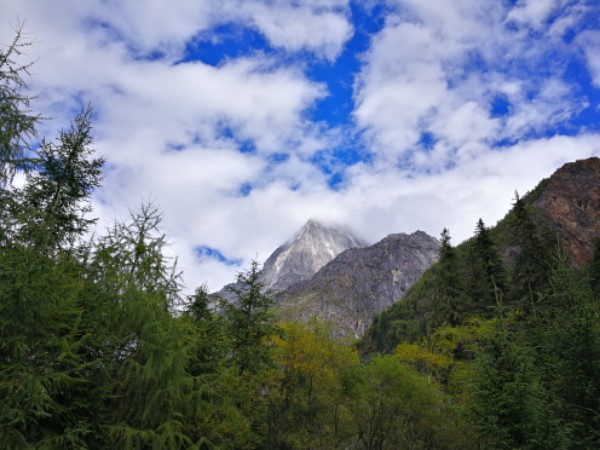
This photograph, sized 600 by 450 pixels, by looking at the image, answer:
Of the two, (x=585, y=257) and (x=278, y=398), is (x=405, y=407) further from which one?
(x=585, y=257)

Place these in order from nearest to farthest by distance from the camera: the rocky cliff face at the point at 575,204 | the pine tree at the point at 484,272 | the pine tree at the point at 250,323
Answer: the pine tree at the point at 250,323 → the pine tree at the point at 484,272 → the rocky cliff face at the point at 575,204

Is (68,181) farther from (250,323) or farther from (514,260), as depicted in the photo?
(514,260)

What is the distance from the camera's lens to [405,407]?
2030 cm

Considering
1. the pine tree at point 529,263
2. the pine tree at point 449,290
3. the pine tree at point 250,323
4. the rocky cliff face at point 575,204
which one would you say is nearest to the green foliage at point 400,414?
the pine tree at point 250,323

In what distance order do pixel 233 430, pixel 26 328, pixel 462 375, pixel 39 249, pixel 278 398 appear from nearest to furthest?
pixel 26 328 → pixel 39 249 → pixel 233 430 → pixel 278 398 → pixel 462 375

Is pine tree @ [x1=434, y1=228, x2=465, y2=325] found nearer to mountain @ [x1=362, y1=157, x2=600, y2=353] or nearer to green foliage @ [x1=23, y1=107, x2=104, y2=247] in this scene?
mountain @ [x1=362, y1=157, x2=600, y2=353]

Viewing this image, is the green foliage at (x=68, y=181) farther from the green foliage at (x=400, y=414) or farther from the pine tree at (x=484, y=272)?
the pine tree at (x=484, y=272)

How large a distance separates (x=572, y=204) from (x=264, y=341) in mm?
77706

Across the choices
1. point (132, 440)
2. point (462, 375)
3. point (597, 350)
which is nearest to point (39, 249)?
point (132, 440)

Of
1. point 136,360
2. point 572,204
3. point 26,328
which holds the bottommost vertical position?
point 136,360

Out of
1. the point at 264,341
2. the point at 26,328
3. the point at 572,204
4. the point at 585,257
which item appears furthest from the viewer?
the point at 572,204

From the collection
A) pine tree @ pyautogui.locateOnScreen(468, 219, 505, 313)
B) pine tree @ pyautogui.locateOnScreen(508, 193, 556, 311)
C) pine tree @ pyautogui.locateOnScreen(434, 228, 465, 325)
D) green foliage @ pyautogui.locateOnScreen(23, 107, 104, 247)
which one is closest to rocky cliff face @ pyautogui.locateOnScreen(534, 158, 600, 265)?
pine tree @ pyautogui.locateOnScreen(508, 193, 556, 311)

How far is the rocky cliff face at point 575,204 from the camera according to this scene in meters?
67.0

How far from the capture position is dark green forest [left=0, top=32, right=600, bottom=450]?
8750 millimetres
